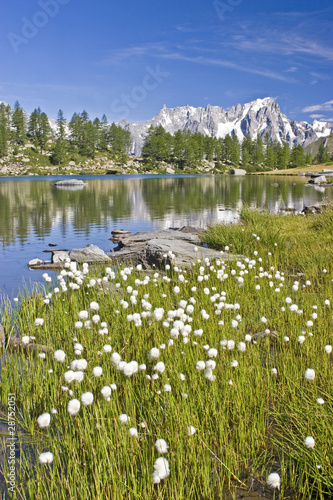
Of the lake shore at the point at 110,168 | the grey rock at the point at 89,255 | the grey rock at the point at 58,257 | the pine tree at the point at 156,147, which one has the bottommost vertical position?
the grey rock at the point at 58,257

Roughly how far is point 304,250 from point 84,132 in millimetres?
125166

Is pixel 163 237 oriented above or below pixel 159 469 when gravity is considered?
above

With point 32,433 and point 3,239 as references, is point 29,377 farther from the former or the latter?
point 3,239

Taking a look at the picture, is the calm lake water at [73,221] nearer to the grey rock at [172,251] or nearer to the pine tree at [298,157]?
the grey rock at [172,251]

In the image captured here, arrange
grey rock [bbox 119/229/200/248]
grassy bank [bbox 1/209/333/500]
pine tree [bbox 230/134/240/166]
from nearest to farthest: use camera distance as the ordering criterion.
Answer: grassy bank [bbox 1/209/333/500]
grey rock [bbox 119/229/200/248]
pine tree [bbox 230/134/240/166]

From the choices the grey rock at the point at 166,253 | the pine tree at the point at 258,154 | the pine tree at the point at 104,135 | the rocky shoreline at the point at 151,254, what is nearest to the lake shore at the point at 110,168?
the pine tree at the point at 258,154

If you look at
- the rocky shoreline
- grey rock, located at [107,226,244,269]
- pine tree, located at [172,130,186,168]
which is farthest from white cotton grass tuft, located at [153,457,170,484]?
pine tree, located at [172,130,186,168]

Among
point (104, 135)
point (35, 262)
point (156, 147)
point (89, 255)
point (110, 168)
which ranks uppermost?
point (104, 135)

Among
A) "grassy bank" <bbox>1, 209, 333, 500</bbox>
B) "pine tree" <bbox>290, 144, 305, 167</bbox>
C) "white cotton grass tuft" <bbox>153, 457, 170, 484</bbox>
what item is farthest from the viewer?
"pine tree" <bbox>290, 144, 305, 167</bbox>

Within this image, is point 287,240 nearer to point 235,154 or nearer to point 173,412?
point 173,412

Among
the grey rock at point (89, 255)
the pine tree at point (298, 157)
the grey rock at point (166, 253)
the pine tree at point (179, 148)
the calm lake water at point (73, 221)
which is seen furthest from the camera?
the pine tree at point (179, 148)

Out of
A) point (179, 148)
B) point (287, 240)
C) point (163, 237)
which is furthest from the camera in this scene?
point (179, 148)

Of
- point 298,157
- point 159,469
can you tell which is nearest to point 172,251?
point 159,469

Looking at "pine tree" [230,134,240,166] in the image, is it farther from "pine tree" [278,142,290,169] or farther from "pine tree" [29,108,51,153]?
"pine tree" [29,108,51,153]
